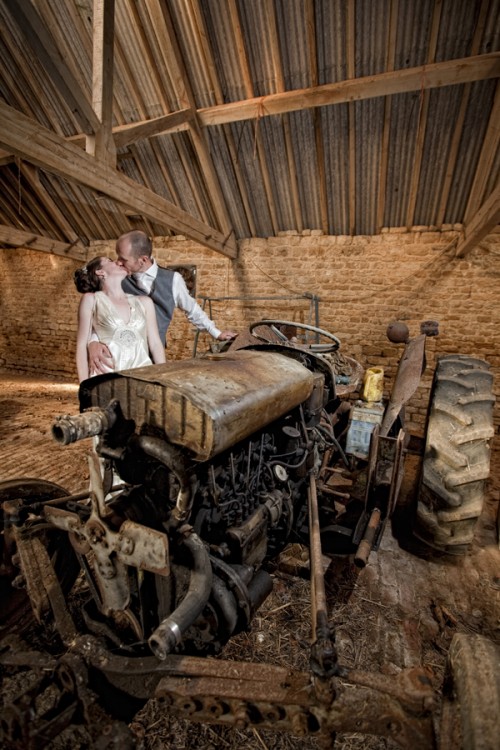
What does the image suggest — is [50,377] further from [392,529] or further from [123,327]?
[392,529]

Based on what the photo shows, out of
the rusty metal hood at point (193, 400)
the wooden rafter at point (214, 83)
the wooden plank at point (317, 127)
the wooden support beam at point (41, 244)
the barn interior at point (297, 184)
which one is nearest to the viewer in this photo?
the rusty metal hood at point (193, 400)

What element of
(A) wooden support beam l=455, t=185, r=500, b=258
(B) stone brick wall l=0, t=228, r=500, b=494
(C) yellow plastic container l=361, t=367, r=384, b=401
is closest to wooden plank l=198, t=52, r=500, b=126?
(A) wooden support beam l=455, t=185, r=500, b=258

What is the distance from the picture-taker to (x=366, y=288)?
6.91m

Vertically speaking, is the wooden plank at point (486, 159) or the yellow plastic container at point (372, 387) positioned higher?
the wooden plank at point (486, 159)

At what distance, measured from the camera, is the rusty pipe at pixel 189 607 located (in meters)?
1.07

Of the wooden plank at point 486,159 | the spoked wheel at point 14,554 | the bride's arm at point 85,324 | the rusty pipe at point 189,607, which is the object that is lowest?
the spoked wheel at point 14,554

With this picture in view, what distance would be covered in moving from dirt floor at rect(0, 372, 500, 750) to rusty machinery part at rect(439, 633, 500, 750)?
63 centimetres

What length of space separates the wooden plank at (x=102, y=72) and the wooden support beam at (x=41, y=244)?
5.45 meters

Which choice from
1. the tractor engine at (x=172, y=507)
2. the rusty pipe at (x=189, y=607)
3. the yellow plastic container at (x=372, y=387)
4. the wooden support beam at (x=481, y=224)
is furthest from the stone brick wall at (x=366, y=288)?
the rusty pipe at (x=189, y=607)

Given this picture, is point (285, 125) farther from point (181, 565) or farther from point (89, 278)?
point (181, 565)

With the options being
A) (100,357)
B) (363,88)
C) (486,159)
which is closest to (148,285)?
(100,357)

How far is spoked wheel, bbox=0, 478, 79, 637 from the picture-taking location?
1.94 metres

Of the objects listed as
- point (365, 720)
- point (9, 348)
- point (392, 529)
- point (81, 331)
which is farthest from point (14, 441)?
point (9, 348)

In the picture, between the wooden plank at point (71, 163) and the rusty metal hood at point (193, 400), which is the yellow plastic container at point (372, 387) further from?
the wooden plank at point (71, 163)
